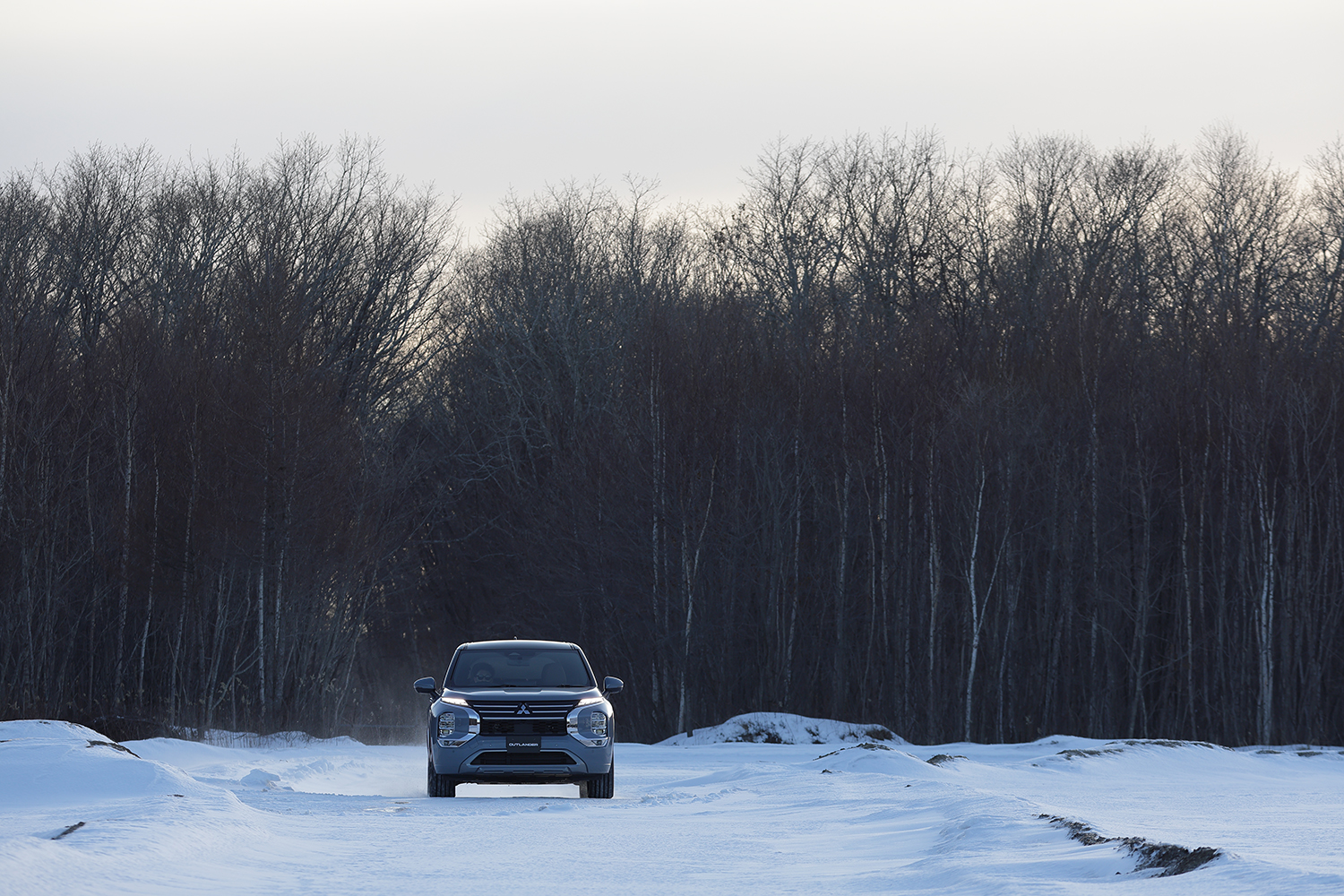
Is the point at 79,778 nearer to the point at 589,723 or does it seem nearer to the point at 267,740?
the point at 589,723

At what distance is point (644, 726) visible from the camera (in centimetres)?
3672

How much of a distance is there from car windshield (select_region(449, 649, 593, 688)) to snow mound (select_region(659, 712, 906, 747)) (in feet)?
40.3

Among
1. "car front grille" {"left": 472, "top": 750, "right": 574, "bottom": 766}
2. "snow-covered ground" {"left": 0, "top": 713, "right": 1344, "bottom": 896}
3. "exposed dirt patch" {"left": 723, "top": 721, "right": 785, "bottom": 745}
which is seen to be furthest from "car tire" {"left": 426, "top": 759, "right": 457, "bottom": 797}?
"exposed dirt patch" {"left": 723, "top": 721, "right": 785, "bottom": 745}

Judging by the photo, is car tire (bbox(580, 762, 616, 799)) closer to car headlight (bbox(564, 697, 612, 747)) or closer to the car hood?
car headlight (bbox(564, 697, 612, 747))

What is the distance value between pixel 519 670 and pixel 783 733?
13805 mm

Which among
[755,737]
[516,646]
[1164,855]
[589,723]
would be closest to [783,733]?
[755,737]

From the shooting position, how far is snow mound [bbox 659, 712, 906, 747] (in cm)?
2845

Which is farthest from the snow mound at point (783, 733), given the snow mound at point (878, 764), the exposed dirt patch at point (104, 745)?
the exposed dirt patch at point (104, 745)

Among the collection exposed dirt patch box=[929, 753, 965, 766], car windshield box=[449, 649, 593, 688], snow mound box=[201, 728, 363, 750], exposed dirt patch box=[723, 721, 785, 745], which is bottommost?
exposed dirt patch box=[723, 721, 785, 745]

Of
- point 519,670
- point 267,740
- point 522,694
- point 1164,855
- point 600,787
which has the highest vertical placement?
point 519,670

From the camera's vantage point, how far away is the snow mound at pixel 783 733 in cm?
2845

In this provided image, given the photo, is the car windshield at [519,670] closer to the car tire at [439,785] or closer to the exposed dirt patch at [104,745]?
the car tire at [439,785]

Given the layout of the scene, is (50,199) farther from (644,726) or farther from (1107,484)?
(1107,484)

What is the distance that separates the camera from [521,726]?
14.6 meters
